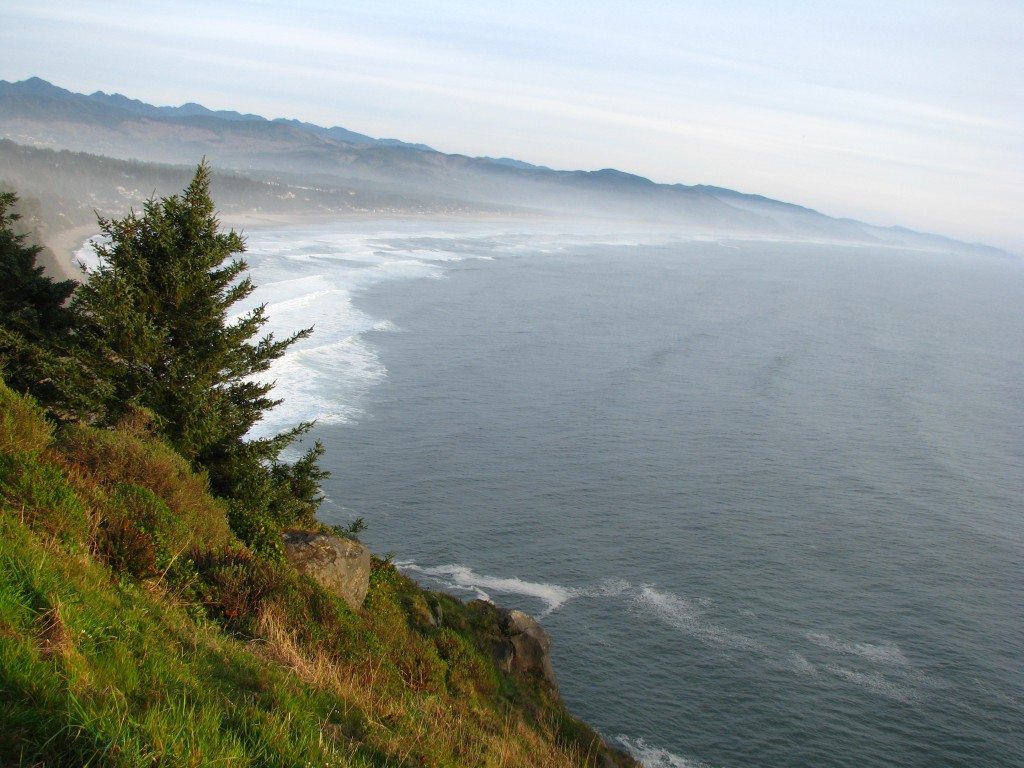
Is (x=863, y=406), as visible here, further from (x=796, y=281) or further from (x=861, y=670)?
(x=796, y=281)

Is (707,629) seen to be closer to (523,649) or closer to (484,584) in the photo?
(484,584)

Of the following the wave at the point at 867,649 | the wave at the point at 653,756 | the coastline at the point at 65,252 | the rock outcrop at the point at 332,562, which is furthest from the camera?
the coastline at the point at 65,252

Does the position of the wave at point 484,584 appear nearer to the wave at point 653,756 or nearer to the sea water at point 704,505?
the sea water at point 704,505

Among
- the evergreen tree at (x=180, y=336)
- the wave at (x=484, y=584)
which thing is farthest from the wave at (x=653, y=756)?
the evergreen tree at (x=180, y=336)

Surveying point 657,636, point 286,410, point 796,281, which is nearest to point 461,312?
point 286,410

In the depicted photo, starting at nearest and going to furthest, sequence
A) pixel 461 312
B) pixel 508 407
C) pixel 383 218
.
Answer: pixel 508 407, pixel 461 312, pixel 383 218

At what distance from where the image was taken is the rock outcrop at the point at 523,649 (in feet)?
54.7

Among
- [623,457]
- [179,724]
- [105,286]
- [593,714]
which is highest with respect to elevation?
[105,286]

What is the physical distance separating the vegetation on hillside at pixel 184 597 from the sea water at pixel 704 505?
6599mm

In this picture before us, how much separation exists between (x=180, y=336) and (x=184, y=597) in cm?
757

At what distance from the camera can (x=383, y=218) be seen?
169m

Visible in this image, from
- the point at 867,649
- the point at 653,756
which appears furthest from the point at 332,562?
the point at 867,649

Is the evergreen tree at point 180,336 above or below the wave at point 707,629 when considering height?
above

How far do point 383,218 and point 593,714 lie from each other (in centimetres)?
15859
